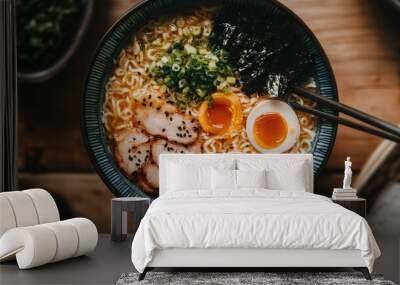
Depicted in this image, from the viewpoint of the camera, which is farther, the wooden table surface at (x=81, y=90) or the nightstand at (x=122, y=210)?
the wooden table surface at (x=81, y=90)

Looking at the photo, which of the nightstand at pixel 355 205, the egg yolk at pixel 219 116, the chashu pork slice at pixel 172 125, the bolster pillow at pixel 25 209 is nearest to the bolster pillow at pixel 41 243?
the bolster pillow at pixel 25 209

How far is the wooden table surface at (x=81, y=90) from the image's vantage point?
21.7 ft

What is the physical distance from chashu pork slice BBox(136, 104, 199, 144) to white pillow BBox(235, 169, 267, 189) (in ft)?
2.72

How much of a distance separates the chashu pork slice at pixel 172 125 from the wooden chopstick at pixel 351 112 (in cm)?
112

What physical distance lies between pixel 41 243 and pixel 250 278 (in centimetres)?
155

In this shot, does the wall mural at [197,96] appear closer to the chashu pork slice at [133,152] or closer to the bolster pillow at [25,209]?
the chashu pork slice at [133,152]

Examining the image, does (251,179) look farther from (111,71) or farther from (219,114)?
(111,71)

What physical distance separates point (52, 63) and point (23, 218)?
2.10 m

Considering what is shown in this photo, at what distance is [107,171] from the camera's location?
6.68 m

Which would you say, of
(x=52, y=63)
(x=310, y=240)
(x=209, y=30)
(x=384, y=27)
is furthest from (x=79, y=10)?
(x=310, y=240)

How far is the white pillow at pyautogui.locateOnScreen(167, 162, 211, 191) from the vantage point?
20.0 ft

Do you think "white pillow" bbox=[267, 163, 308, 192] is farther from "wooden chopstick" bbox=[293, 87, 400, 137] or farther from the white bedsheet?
the white bedsheet

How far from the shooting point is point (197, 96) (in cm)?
668

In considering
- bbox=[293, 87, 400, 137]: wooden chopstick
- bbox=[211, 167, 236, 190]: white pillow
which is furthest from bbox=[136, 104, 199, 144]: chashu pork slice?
bbox=[293, 87, 400, 137]: wooden chopstick
